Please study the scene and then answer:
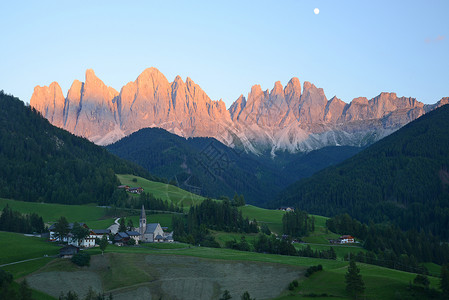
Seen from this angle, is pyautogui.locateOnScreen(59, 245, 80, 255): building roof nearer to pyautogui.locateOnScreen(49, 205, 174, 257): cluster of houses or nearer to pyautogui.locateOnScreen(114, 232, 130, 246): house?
pyautogui.locateOnScreen(49, 205, 174, 257): cluster of houses

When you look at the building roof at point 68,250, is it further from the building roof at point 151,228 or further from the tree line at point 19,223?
the tree line at point 19,223

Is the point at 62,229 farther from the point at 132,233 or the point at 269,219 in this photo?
the point at 269,219

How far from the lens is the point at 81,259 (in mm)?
93562

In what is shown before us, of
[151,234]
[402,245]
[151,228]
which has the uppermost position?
[151,228]

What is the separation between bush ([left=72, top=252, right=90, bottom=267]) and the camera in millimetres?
93125

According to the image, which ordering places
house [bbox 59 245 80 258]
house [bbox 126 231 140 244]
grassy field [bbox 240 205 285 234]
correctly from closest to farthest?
house [bbox 59 245 80 258], house [bbox 126 231 140 244], grassy field [bbox 240 205 285 234]

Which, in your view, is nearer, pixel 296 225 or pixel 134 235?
pixel 134 235

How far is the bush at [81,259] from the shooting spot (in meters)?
93.1

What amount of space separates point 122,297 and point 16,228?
70252 mm

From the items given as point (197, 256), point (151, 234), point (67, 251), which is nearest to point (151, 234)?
point (151, 234)

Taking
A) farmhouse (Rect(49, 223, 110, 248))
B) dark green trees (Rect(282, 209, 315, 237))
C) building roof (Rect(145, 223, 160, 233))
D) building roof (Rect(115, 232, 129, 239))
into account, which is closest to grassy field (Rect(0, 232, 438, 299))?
farmhouse (Rect(49, 223, 110, 248))

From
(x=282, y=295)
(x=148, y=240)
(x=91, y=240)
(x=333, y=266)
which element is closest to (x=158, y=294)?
(x=282, y=295)

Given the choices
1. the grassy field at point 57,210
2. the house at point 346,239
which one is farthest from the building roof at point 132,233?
the house at point 346,239

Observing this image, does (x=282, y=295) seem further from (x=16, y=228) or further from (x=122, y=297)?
(x=16, y=228)
